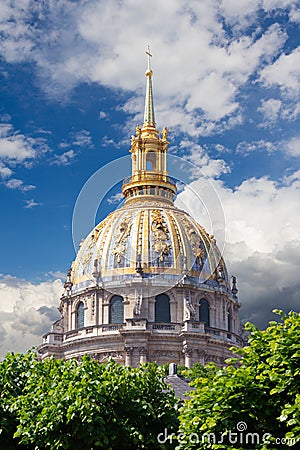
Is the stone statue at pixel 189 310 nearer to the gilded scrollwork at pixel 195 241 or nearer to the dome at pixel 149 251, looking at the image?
the dome at pixel 149 251

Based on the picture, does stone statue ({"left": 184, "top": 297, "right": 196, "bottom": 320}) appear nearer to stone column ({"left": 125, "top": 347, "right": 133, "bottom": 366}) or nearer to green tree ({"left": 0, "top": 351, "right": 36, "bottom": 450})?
stone column ({"left": 125, "top": 347, "right": 133, "bottom": 366})

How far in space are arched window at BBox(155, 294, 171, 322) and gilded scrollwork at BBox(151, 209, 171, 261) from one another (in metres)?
4.23

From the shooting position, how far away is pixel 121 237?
3639 inches

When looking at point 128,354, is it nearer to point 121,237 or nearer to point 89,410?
point 121,237

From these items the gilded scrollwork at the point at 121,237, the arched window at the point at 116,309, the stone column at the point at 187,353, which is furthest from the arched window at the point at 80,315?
the stone column at the point at 187,353

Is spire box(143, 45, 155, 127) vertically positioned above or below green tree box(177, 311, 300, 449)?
above

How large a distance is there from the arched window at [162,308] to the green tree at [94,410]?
177ft

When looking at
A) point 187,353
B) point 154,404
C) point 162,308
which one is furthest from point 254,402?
point 162,308

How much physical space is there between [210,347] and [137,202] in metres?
20.8

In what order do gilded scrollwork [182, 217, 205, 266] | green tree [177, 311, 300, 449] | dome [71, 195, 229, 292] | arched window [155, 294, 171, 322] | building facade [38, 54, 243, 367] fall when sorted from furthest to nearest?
gilded scrollwork [182, 217, 205, 266]
dome [71, 195, 229, 292]
arched window [155, 294, 171, 322]
building facade [38, 54, 243, 367]
green tree [177, 311, 300, 449]

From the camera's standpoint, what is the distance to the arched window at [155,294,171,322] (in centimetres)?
8838

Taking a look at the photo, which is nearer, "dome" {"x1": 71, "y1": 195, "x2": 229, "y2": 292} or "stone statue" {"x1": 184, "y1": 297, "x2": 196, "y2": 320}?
"stone statue" {"x1": 184, "y1": 297, "x2": 196, "y2": 320}

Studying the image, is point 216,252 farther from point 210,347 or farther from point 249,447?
Answer: point 249,447

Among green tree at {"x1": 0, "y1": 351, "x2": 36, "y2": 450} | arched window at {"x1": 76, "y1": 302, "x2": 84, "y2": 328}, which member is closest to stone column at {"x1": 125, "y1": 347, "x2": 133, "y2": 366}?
arched window at {"x1": 76, "y1": 302, "x2": 84, "y2": 328}
